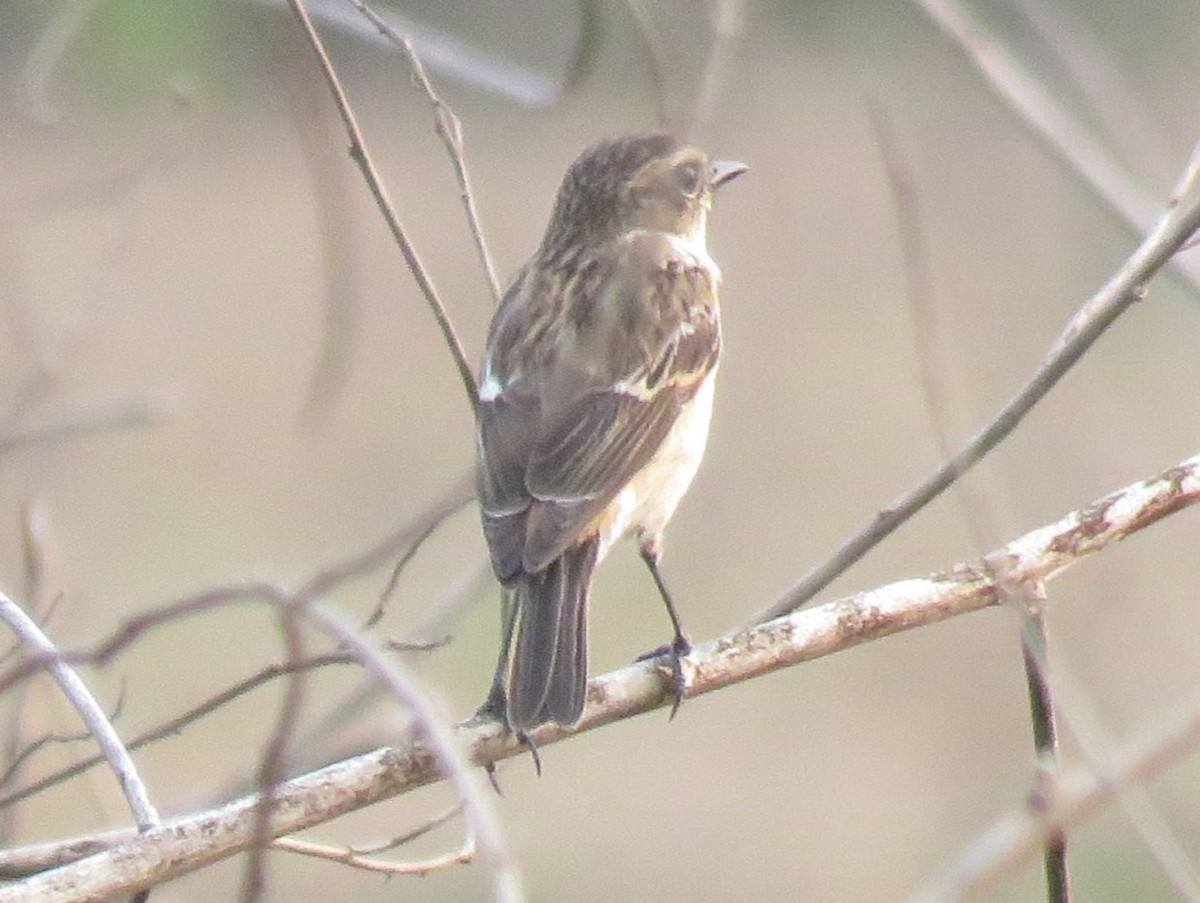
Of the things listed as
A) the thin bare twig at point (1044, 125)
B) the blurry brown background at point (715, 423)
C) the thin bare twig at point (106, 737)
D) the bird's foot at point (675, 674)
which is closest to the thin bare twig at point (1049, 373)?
the bird's foot at point (675, 674)

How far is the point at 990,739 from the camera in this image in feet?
45.2

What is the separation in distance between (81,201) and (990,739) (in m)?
8.41

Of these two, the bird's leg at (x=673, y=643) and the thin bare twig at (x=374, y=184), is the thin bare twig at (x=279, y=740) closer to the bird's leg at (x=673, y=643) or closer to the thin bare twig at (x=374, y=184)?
the thin bare twig at (x=374, y=184)

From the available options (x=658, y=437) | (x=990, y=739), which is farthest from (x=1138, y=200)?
(x=990, y=739)

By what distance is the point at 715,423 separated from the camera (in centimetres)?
1697

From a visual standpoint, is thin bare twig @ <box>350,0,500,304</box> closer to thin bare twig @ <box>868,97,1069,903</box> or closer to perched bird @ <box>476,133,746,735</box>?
→ perched bird @ <box>476,133,746,735</box>

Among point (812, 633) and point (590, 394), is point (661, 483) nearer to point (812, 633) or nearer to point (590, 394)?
point (590, 394)

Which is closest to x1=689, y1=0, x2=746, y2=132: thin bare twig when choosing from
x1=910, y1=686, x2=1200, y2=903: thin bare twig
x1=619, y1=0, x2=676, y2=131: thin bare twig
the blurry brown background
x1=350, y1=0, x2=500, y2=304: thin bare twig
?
x1=619, y1=0, x2=676, y2=131: thin bare twig

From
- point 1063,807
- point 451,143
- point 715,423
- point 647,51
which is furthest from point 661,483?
point 715,423

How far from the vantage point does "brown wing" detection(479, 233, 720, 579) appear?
466cm

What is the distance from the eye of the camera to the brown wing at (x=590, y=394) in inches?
183

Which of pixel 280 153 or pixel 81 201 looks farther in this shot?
pixel 280 153

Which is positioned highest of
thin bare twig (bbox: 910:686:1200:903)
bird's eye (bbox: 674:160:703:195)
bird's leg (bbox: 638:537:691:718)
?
thin bare twig (bbox: 910:686:1200:903)

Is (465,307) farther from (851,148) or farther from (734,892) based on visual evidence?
(851,148)
